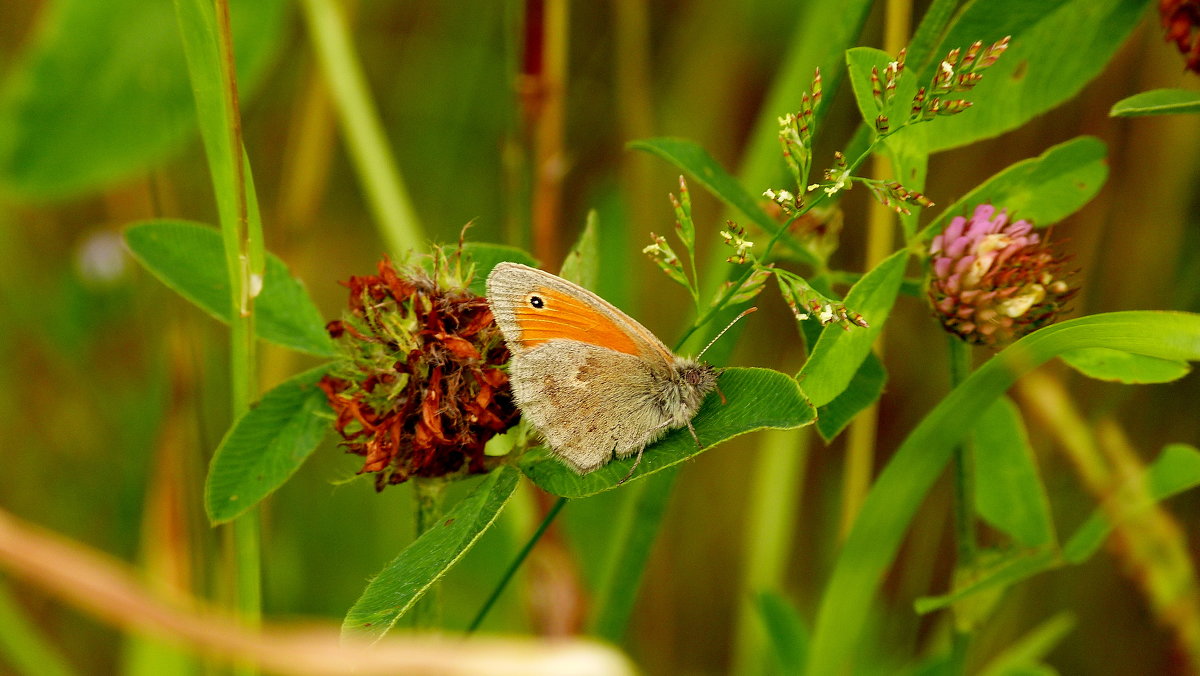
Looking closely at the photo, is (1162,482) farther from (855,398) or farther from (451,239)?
(451,239)

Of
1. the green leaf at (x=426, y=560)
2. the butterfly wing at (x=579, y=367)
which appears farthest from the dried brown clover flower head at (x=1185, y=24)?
the green leaf at (x=426, y=560)

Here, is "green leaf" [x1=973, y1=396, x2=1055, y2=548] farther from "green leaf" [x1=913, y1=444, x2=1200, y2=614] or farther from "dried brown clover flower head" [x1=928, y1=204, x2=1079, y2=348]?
"dried brown clover flower head" [x1=928, y1=204, x2=1079, y2=348]

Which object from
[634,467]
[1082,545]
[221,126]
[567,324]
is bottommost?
[1082,545]

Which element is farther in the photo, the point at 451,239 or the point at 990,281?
the point at 451,239

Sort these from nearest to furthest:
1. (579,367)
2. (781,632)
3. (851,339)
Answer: (851,339) < (579,367) < (781,632)

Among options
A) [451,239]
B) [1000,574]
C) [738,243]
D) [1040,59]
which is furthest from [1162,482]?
[451,239]
